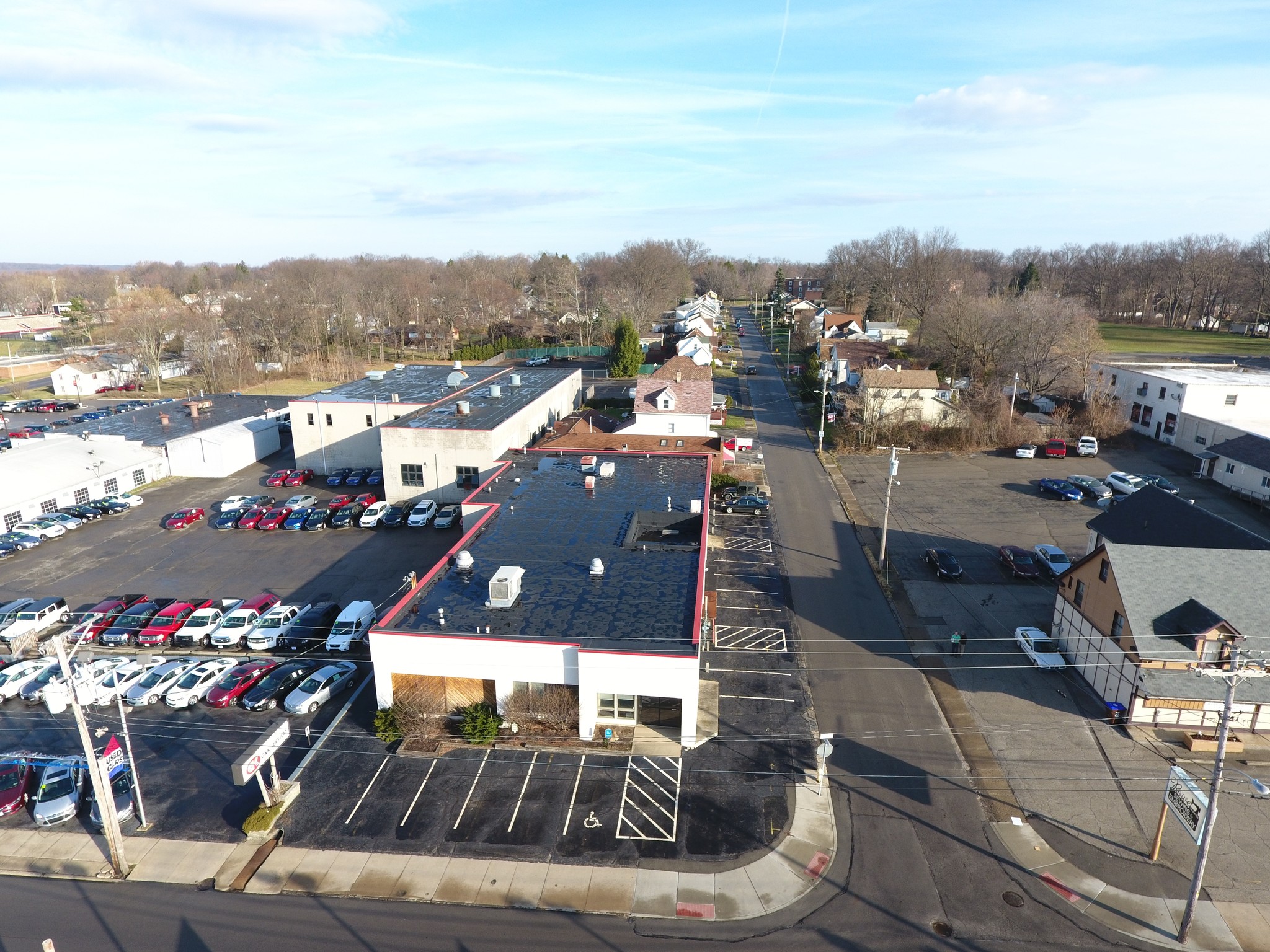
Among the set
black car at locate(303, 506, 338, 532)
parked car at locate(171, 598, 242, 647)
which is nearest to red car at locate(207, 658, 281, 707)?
parked car at locate(171, 598, 242, 647)

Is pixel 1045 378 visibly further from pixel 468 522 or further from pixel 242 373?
pixel 242 373

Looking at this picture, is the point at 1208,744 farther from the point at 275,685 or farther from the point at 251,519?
the point at 251,519

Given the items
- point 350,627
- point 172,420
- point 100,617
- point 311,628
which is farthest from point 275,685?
point 172,420

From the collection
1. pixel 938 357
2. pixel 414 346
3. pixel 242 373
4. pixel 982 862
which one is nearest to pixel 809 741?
pixel 982 862

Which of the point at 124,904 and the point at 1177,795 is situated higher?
the point at 1177,795

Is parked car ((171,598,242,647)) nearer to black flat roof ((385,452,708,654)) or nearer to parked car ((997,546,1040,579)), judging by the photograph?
black flat roof ((385,452,708,654))

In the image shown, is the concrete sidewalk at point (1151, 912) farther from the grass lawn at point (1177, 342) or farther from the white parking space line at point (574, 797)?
the grass lawn at point (1177, 342)
